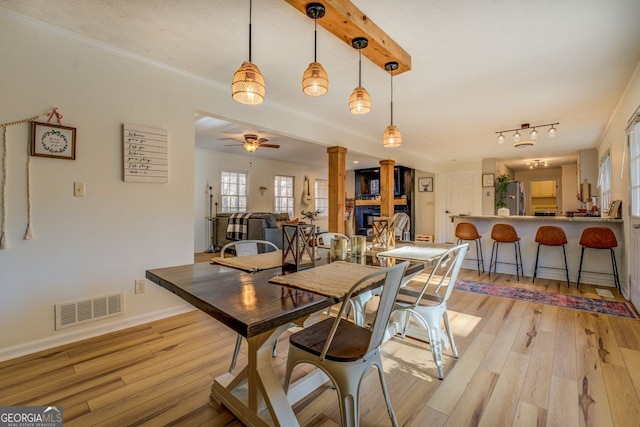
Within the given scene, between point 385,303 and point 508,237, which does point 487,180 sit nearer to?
point 508,237

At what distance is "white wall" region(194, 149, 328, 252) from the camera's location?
687 cm

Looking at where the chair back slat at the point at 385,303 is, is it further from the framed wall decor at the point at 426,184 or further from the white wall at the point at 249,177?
the framed wall decor at the point at 426,184

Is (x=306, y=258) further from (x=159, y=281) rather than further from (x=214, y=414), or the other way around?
(x=214, y=414)

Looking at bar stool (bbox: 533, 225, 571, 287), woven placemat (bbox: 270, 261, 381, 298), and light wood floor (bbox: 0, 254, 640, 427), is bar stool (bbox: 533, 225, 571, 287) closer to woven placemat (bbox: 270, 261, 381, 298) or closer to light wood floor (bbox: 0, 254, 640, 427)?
light wood floor (bbox: 0, 254, 640, 427)

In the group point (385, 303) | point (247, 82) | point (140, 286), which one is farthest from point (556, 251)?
point (140, 286)

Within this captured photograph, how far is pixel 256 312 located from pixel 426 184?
347 inches

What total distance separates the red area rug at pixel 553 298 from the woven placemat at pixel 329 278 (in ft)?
9.54

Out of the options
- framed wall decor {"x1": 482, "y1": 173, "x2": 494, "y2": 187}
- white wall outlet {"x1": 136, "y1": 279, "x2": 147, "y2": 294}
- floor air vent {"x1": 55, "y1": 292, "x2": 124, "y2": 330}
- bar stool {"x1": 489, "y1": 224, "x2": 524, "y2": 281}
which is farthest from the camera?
framed wall decor {"x1": 482, "y1": 173, "x2": 494, "y2": 187}

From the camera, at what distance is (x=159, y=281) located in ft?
4.46

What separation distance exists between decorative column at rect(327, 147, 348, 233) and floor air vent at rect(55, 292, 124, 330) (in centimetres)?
292

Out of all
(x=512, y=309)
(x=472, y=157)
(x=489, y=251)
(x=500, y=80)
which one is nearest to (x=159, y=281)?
(x=512, y=309)

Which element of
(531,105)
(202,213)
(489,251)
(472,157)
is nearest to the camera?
(531,105)

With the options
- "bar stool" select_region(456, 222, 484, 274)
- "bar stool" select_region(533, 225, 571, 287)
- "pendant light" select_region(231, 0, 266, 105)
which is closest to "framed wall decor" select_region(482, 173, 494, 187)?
"bar stool" select_region(456, 222, 484, 274)

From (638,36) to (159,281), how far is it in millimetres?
3761
